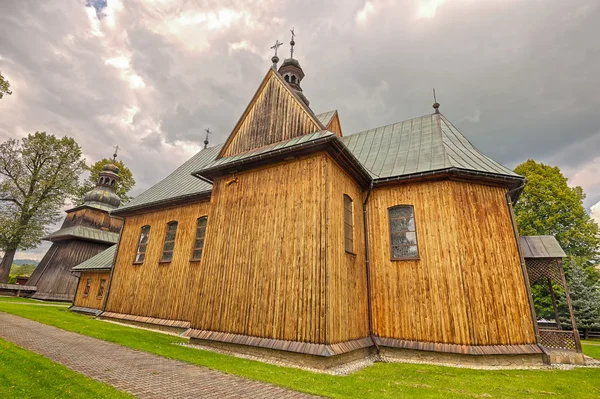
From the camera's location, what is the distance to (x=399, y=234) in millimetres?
10414

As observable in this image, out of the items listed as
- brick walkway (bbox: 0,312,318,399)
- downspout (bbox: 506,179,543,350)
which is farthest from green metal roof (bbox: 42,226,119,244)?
downspout (bbox: 506,179,543,350)

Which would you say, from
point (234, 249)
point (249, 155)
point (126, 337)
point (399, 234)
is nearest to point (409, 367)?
point (399, 234)

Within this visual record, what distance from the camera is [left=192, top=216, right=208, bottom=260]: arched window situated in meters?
13.3

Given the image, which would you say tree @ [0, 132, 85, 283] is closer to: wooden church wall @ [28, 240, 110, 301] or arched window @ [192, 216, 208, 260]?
wooden church wall @ [28, 240, 110, 301]

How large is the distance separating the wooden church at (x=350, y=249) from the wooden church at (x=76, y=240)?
65.8ft

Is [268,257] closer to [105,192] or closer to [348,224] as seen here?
[348,224]

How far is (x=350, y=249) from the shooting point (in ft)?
32.3

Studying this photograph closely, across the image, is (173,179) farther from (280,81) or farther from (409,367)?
(409,367)

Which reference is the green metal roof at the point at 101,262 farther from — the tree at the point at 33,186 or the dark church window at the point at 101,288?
the tree at the point at 33,186

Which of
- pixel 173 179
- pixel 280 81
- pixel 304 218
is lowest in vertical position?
pixel 304 218

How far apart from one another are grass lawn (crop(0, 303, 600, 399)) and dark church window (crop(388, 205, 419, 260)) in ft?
11.0

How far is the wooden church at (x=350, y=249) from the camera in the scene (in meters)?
8.32

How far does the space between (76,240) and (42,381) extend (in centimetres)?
2741

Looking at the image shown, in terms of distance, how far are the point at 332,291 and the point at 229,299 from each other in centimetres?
339
